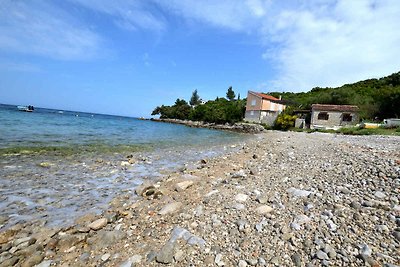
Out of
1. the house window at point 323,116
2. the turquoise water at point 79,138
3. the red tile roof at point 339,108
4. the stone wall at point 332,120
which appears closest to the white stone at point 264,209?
the turquoise water at point 79,138

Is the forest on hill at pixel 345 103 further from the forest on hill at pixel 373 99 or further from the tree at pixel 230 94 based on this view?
the tree at pixel 230 94

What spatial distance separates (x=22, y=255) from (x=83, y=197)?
2.42 meters

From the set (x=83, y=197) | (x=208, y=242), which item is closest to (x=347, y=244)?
(x=208, y=242)

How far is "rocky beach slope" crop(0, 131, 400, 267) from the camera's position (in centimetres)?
302

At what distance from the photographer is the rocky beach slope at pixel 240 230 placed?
9.89 feet

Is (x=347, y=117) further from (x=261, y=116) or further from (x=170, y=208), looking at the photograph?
(x=170, y=208)

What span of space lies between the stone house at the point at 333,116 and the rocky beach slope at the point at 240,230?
1476 inches

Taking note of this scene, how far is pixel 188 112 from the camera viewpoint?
8600cm

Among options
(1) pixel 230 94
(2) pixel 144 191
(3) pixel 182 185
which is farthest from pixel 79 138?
(1) pixel 230 94

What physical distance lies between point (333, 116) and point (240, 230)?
42.6m

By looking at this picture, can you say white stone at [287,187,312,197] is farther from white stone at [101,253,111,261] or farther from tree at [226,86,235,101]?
tree at [226,86,235,101]

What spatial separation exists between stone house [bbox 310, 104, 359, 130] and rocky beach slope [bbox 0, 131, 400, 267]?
3749cm

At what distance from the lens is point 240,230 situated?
3.67 metres

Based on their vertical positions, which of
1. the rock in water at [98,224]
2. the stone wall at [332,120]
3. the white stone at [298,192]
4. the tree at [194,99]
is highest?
the tree at [194,99]
